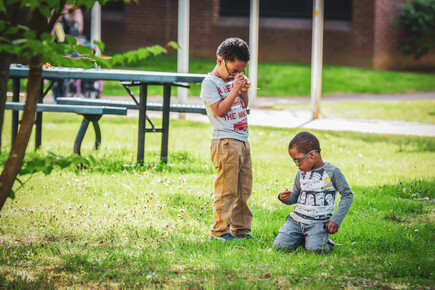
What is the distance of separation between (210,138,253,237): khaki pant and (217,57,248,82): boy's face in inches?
16.7

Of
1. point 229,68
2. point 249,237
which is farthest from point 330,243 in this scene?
point 229,68

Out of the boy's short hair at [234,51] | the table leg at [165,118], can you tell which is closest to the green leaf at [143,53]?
the boy's short hair at [234,51]

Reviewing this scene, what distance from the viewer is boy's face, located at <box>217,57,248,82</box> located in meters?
4.41

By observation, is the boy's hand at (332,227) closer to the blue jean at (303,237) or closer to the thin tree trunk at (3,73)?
the blue jean at (303,237)

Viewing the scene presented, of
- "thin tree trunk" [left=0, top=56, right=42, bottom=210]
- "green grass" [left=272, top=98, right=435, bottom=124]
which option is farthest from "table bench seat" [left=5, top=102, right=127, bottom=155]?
"green grass" [left=272, top=98, right=435, bottom=124]

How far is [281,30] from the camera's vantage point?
2498 cm

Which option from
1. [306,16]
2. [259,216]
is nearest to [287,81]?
[306,16]

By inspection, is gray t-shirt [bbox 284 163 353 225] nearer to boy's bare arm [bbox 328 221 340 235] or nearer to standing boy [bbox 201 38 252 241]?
boy's bare arm [bbox 328 221 340 235]

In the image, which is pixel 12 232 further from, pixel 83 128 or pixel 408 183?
pixel 408 183

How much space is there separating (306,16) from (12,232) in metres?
22.1

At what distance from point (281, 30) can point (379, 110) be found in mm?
11973

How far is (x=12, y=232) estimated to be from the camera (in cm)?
454

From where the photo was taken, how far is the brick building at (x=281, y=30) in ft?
79.7

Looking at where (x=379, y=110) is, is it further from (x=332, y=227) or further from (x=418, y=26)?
(x=418, y=26)
